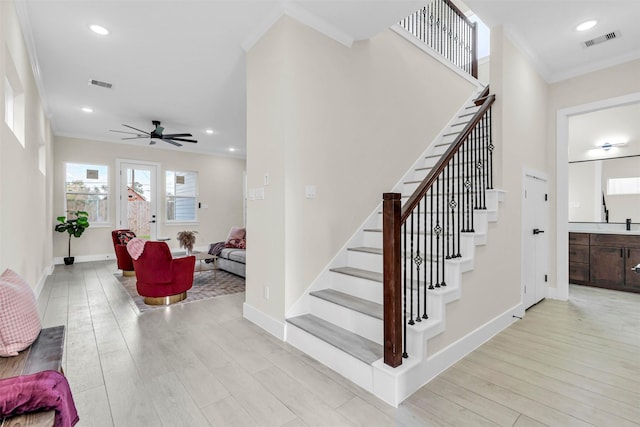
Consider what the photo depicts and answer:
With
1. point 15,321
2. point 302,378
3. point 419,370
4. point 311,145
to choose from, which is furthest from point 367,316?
point 15,321

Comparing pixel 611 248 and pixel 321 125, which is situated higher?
pixel 321 125

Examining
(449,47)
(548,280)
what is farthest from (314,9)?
(548,280)

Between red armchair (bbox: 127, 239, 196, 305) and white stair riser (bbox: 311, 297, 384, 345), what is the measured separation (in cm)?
196

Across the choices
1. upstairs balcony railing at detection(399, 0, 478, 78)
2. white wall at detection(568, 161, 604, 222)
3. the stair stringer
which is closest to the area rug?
the stair stringer

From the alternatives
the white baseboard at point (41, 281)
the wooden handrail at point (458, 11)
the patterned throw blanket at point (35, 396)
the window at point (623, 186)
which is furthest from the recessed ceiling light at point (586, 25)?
the white baseboard at point (41, 281)

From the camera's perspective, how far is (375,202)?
3615 millimetres

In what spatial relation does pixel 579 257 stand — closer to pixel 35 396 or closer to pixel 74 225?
pixel 35 396

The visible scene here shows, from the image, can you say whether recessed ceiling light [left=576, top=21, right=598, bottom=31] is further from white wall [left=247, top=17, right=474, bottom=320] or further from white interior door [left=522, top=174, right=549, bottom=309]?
white wall [left=247, top=17, right=474, bottom=320]

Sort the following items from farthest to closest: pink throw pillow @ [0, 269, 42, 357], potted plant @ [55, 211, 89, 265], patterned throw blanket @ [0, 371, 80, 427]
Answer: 1. potted plant @ [55, 211, 89, 265]
2. pink throw pillow @ [0, 269, 42, 357]
3. patterned throw blanket @ [0, 371, 80, 427]

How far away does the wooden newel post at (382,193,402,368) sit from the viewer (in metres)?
1.92

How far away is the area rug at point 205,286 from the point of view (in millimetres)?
4025

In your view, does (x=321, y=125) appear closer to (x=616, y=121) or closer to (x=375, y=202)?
(x=375, y=202)

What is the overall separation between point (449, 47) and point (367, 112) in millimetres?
2644

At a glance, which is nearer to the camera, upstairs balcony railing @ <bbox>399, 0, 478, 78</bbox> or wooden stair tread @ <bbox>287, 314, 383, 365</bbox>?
wooden stair tread @ <bbox>287, 314, 383, 365</bbox>
